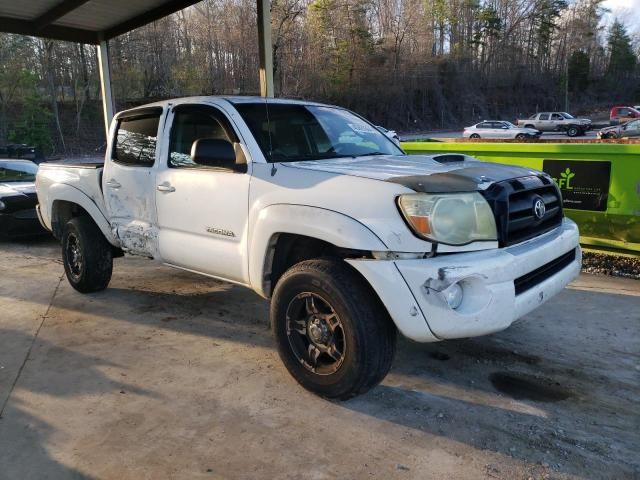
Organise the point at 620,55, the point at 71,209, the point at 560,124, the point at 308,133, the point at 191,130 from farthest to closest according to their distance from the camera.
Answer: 1. the point at 620,55
2. the point at 560,124
3. the point at 71,209
4. the point at 191,130
5. the point at 308,133

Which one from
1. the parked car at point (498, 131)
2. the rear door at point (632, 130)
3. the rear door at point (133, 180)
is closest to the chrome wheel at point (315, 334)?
the rear door at point (133, 180)

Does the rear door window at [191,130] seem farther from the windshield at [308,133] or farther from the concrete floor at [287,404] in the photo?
the concrete floor at [287,404]

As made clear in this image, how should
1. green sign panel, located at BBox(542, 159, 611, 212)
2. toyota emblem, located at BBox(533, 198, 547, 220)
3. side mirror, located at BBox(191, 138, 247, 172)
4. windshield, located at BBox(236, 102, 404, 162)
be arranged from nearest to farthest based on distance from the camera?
toyota emblem, located at BBox(533, 198, 547, 220) < side mirror, located at BBox(191, 138, 247, 172) < windshield, located at BBox(236, 102, 404, 162) < green sign panel, located at BBox(542, 159, 611, 212)

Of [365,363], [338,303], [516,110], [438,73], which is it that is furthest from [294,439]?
[516,110]

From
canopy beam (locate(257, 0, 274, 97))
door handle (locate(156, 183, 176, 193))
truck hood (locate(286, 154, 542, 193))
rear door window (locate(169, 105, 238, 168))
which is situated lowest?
door handle (locate(156, 183, 176, 193))

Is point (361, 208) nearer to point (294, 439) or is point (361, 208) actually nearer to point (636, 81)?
point (294, 439)

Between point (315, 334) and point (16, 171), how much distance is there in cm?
827

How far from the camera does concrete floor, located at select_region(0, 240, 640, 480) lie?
2688mm

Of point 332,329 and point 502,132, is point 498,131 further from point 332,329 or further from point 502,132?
point 332,329

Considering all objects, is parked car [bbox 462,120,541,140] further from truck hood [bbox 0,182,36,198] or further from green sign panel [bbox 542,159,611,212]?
truck hood [bbox 0,182,36,198]

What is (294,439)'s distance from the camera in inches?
114

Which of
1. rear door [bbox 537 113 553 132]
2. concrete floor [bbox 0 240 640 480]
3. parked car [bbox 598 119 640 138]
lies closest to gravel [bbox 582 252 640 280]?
concrete floor [bbox 0 240 640 480]

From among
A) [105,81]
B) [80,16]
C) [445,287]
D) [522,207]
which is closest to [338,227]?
[445,287]

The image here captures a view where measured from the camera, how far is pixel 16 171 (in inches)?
367
